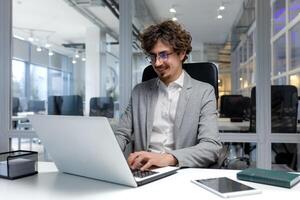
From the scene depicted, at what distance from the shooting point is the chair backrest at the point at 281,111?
8.52 feet

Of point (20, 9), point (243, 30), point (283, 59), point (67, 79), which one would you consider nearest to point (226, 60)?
point (243, 30)

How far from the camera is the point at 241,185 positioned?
91 cm

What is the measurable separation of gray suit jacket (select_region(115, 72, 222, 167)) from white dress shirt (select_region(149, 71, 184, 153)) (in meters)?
0.03

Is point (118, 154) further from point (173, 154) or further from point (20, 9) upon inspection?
point (20, 9)

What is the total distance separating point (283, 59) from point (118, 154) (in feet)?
7.61

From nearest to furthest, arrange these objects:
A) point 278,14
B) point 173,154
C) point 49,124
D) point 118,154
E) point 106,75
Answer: point 118,154 → point 49,124 → point 173,154 → point 278,14 → point 106,75

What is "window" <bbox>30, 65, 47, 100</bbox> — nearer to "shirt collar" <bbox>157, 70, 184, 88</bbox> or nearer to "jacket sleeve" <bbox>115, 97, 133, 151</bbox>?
"jacket sleeve" <bbox>115, 97, 133, 151</bbox>

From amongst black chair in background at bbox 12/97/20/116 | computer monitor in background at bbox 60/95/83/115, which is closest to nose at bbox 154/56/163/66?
computer monitor in background at bbox 60/95/83/115

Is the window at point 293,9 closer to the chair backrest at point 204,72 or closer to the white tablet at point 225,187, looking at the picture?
the chair backrest at point 204,72

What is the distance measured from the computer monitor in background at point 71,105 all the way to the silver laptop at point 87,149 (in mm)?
2104

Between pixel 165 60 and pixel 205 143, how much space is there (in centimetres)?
48

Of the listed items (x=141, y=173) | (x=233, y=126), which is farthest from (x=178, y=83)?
(x=233, y=126)

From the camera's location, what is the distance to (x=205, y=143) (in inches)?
53.5

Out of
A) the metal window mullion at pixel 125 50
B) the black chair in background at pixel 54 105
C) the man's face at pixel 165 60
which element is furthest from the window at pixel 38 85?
the man's face at pixel 165 60
